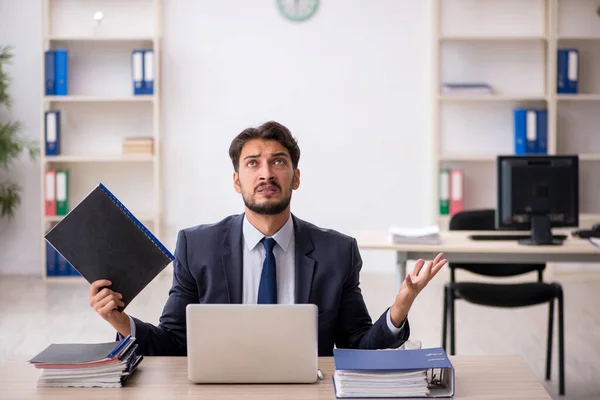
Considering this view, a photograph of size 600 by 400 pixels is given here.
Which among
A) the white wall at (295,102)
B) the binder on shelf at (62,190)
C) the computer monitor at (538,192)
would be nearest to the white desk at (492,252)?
the computer monitor at (538,192)

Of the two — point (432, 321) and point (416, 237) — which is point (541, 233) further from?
point (432, 321)

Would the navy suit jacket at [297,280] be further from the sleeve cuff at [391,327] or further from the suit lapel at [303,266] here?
the sleeve cuff at [391,327]

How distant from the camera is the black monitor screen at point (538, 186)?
422 cm

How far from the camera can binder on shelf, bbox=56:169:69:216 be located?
21.6 feet

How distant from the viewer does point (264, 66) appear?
684 cm

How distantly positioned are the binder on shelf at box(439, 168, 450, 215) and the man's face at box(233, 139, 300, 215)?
4.26m

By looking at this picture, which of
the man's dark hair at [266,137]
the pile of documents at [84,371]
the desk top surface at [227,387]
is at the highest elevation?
the man's dark hair at [266,137]

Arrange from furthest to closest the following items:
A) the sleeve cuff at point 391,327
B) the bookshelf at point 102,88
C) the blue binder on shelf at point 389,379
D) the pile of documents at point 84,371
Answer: the bookshelf at point 102,88
the sleeve cuff at point 391,327
the pile of documents at point 84,371
the blue binder on shelf at point 389,379

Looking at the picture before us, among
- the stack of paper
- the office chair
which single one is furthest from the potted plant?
the office chair

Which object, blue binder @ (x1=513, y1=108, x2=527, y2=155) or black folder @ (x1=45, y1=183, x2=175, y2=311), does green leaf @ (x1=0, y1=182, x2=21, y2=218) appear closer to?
blue binder @ (x1=513, y1=108, x2=527, y2=155)

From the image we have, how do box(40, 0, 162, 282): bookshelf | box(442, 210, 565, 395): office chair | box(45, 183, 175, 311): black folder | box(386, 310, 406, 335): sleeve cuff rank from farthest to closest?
1. box(40, 0, 162, 282): bookshelf
2. box(442, 210, 565, 395): office chair
3. box(386, 310, 406, 335): sleeve cuff
4. box(45, 183, 175, 311): black folder

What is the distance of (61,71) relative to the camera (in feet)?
21.4

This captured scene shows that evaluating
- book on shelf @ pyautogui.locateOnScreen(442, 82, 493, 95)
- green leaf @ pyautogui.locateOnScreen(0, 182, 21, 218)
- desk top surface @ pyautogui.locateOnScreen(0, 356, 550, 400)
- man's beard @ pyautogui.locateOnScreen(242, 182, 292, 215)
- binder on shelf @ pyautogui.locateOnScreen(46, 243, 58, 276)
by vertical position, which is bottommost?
binder on shelf @ pyautogui.locateOnScreen(46, 243, 58, 276)

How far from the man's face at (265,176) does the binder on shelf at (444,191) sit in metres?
4.26
